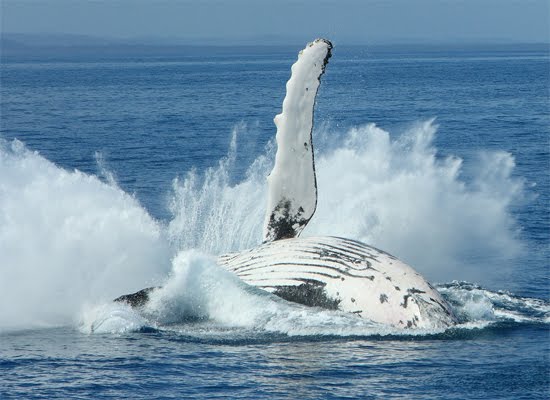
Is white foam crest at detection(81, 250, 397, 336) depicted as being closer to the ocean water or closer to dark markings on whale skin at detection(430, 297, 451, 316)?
the ocean water

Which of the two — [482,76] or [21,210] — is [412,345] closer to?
[21,210]

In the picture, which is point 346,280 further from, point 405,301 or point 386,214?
point 386,214

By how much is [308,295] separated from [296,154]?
2262mm

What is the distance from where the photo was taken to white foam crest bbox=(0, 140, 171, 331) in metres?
17.7

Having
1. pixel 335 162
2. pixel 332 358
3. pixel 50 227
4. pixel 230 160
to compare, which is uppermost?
pixel 230 160

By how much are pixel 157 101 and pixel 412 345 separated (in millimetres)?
56789

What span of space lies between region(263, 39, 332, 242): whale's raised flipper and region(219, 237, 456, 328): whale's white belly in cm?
44

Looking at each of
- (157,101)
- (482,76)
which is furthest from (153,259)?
(482,76)

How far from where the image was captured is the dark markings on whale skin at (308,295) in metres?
15.6

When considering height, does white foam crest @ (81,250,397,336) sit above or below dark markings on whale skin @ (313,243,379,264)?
below

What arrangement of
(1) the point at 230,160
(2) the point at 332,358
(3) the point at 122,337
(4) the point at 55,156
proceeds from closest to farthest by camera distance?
(2) the point at 332,358 → (3) the point at 122,337 → (1) the point at 230,160 → (4) the point at 55,156

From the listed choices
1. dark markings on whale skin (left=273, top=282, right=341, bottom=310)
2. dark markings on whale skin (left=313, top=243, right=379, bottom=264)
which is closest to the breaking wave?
dark markings on whale skin (left=273, top=282, right=341, bottom=310)

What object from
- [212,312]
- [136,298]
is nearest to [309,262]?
[212,312]

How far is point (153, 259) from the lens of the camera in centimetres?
1928
